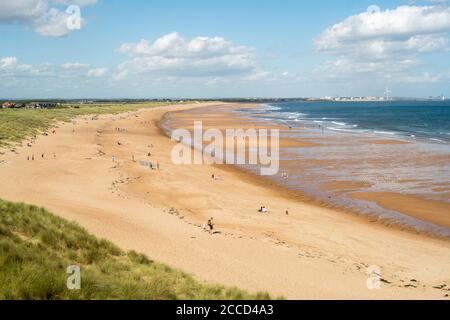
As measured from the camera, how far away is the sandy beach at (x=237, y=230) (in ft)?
43.8

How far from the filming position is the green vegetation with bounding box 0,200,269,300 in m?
8.69

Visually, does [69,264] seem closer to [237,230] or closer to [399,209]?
[237,230]

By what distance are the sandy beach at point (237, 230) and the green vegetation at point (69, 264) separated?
5.50 ft

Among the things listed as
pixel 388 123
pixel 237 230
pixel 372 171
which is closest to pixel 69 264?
pixel 237 230

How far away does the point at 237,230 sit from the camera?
1902cm

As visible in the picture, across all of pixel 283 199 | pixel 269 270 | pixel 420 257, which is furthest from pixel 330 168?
pixel 269 270

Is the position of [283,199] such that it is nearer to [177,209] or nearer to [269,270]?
[177,209]

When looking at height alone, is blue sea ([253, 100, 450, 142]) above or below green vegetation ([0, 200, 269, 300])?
above

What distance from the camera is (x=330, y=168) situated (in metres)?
34.6

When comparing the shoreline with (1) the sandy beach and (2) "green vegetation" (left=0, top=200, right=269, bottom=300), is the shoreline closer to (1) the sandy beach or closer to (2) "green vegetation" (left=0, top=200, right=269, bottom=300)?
(1) the sandy beach

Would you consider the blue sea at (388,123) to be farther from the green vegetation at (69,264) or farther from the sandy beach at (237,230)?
the green vegetation at (69,264)

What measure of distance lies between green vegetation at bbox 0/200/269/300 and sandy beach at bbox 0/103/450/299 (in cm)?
168

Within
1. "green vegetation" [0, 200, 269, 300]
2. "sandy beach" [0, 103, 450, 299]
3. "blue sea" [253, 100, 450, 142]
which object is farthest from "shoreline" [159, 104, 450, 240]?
"blue sea" [253, 100, 450, 142]
